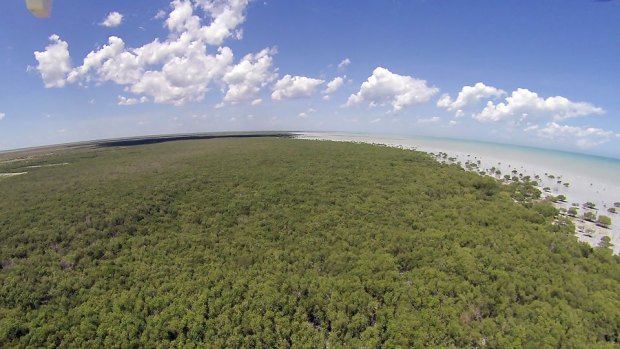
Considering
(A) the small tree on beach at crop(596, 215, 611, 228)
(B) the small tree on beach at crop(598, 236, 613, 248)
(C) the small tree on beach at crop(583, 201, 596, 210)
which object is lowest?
(B) the small tree on beach at crop(598, 236, 613, 248)

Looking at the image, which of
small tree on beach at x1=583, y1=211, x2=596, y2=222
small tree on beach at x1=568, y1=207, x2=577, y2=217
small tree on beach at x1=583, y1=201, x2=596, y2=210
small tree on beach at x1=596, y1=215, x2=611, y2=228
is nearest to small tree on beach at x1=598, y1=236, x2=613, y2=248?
small tree on beach at x1=596, y1=215, x2=611, y2=228

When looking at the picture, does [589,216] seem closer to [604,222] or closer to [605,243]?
[604,222]

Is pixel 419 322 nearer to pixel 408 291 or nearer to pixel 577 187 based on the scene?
pixel 408 291

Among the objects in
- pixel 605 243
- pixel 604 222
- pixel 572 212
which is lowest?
pixel 605 243

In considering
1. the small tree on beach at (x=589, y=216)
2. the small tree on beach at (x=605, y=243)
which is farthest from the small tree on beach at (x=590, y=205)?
the small tree on beach at (x=605, y=243)

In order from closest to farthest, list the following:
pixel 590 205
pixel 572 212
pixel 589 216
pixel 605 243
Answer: pixel 605 243 → pixel 589 216 → pixel 572 212 → pixel 590 205

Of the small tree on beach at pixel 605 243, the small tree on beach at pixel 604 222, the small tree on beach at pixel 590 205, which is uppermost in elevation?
the small tree on beach at pixel 590 205

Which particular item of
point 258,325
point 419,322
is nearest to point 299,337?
point 258,325

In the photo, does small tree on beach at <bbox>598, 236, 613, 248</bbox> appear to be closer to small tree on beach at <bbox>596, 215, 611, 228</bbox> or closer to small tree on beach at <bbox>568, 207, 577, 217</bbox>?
small tree on beach at <bbox>596, 215, 611, 228</bbox>

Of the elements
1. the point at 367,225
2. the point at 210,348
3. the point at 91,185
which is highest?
the point at 91,185

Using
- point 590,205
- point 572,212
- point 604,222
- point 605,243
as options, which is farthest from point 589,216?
point 605,243

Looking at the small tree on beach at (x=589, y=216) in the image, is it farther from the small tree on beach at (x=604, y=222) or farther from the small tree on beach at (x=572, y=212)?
the small tree on beach at (x=604, y=222)
